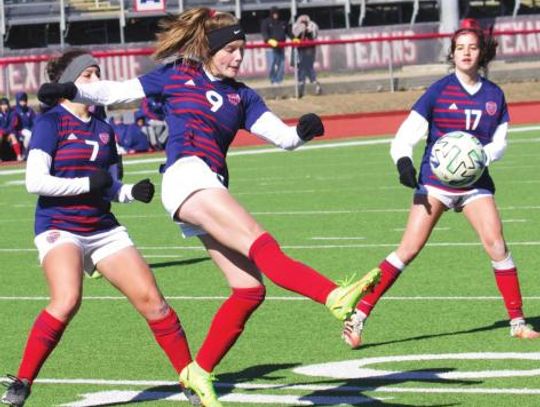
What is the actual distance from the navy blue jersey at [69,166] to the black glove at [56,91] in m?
0.47

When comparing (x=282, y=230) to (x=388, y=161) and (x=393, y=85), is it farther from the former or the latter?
(x=393, y=85)

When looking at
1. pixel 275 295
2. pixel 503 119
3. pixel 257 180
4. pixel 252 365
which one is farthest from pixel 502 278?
pixel 257 180

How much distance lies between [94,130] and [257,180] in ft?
45.8

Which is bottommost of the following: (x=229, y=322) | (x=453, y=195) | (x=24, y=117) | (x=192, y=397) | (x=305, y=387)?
(x=24, y=117)

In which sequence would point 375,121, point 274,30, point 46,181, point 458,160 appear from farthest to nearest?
point 274,30, point 375,121, point 458,160, point 46,181

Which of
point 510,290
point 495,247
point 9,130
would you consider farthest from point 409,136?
point 9,130

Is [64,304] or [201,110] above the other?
[201,110]

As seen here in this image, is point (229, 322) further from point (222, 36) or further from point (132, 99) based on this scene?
point (222, 36)

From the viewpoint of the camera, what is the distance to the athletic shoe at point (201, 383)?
7.12 meters

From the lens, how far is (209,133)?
724 centimetres

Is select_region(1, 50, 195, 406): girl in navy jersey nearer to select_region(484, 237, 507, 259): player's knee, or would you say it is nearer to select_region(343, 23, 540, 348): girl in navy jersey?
select_region(343, 23, 540, 348): girl in navy jersey

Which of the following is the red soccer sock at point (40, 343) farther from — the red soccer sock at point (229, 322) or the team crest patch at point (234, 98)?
the team crest patch at point (234, 98)

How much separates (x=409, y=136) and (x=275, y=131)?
1.94 meters

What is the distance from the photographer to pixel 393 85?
33.4 metres
